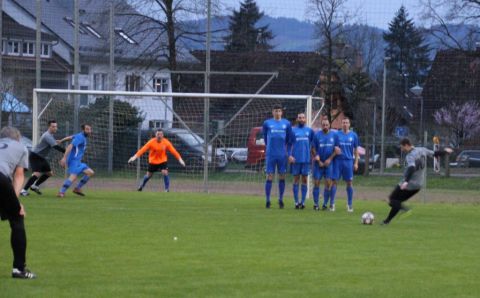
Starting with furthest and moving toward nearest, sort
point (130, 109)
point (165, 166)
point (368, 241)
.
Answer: point (130, 109) < point (165, 166) < point (368, 241)

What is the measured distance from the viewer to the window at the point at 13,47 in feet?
131

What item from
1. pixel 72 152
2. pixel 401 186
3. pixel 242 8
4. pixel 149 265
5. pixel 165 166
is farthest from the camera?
pixel 242 8

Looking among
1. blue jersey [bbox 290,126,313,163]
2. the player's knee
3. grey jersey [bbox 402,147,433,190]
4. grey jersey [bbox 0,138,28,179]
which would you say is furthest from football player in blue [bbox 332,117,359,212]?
the player's knee

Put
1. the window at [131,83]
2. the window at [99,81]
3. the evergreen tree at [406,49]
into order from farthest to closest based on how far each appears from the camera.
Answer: the evergreen tree at [406,49], the window at [99,81], the window at [131,83]

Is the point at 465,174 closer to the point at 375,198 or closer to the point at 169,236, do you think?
the point at 375,198

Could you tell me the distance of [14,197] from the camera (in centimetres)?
1064

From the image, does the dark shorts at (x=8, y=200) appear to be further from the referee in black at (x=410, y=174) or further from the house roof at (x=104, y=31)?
the house roof at (x=104, y=31)

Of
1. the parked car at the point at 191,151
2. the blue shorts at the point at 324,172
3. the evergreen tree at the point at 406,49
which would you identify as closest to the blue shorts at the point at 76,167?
the blue shorts at the point at 324,172

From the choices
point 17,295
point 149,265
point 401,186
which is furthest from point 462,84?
point 17,295

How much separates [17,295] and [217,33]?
28.7 meters

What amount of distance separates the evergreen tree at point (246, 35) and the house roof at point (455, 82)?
6.70 meters

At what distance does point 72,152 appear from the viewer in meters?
24.5

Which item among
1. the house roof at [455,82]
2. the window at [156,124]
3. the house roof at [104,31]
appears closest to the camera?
the window at [156,124]

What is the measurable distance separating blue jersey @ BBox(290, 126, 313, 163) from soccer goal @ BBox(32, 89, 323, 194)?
298 inches
